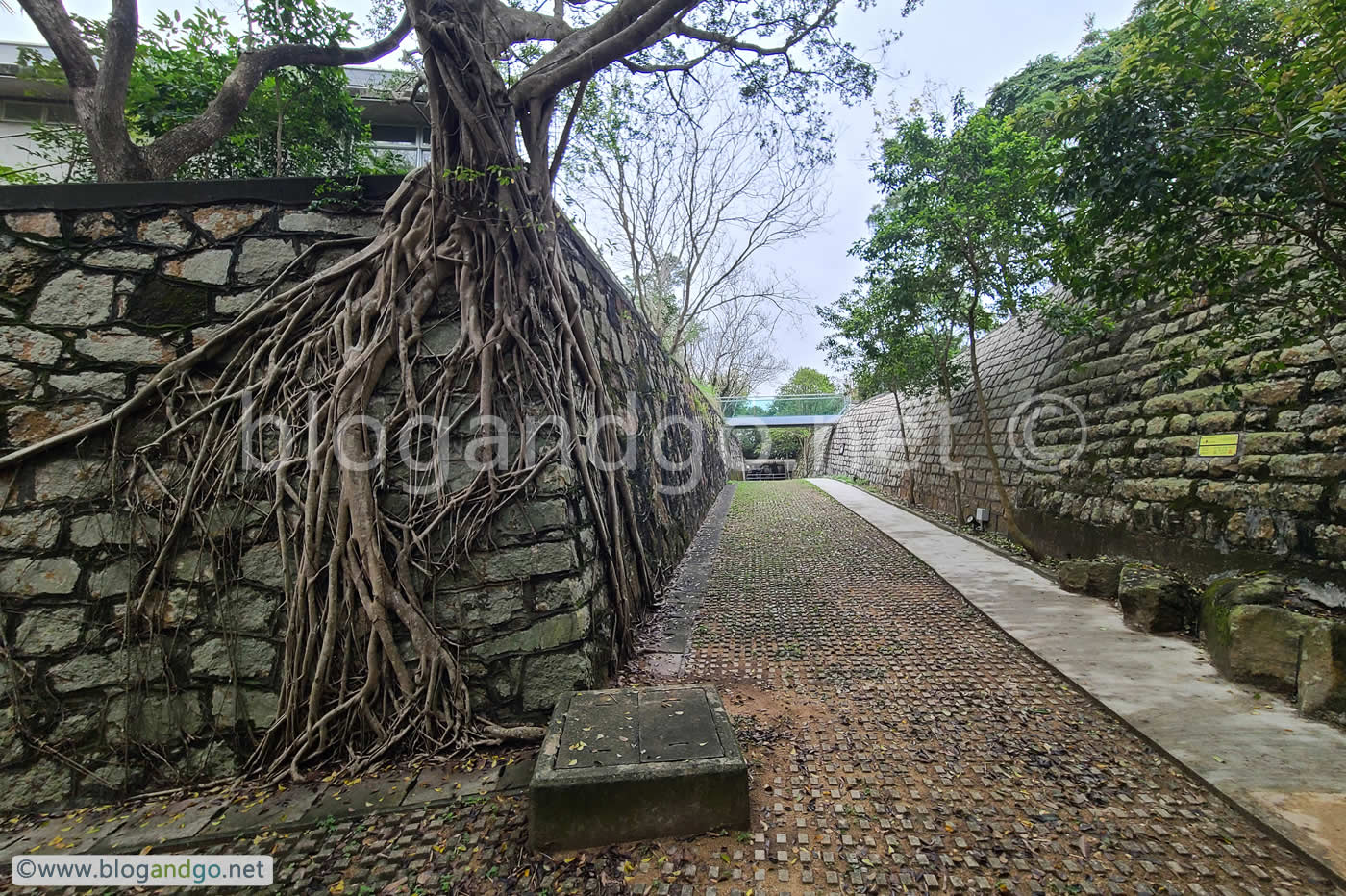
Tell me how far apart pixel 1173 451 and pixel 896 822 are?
386cm

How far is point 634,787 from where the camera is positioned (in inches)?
63.8

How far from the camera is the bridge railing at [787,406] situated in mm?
19688

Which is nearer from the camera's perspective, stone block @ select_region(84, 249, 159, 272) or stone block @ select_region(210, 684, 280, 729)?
stone block @ select_region(210, 684, 280, 729)

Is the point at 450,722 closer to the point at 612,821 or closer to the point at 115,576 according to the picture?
the point at 612,821

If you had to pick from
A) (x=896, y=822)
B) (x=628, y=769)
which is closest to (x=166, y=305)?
(x=628, y=769)

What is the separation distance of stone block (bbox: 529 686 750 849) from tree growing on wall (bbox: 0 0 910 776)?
25.1 inches

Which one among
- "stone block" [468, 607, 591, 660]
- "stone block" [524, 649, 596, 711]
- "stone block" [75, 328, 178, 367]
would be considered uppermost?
"stone block" [75, 328, 178, 367]

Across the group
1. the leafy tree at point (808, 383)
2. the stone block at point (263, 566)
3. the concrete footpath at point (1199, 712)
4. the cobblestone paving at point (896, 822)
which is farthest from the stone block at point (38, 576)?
the leafy tree at point (808, 383)

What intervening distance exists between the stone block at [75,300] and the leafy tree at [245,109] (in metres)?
1.89

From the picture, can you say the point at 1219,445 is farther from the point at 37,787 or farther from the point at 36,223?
the point at 36,223

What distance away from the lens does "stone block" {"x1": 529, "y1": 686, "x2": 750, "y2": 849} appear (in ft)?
5.21

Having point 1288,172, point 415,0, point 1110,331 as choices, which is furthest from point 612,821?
point 1110,331

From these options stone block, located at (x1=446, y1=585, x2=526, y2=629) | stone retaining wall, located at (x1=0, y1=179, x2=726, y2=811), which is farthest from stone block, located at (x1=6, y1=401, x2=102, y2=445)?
stone block, located at (x1=446, y1=585, x2=526, y2=629)

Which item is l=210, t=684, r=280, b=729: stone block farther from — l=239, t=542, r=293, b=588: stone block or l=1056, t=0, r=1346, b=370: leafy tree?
l=1056, t=0, r=1346, b=370: leafy tree
